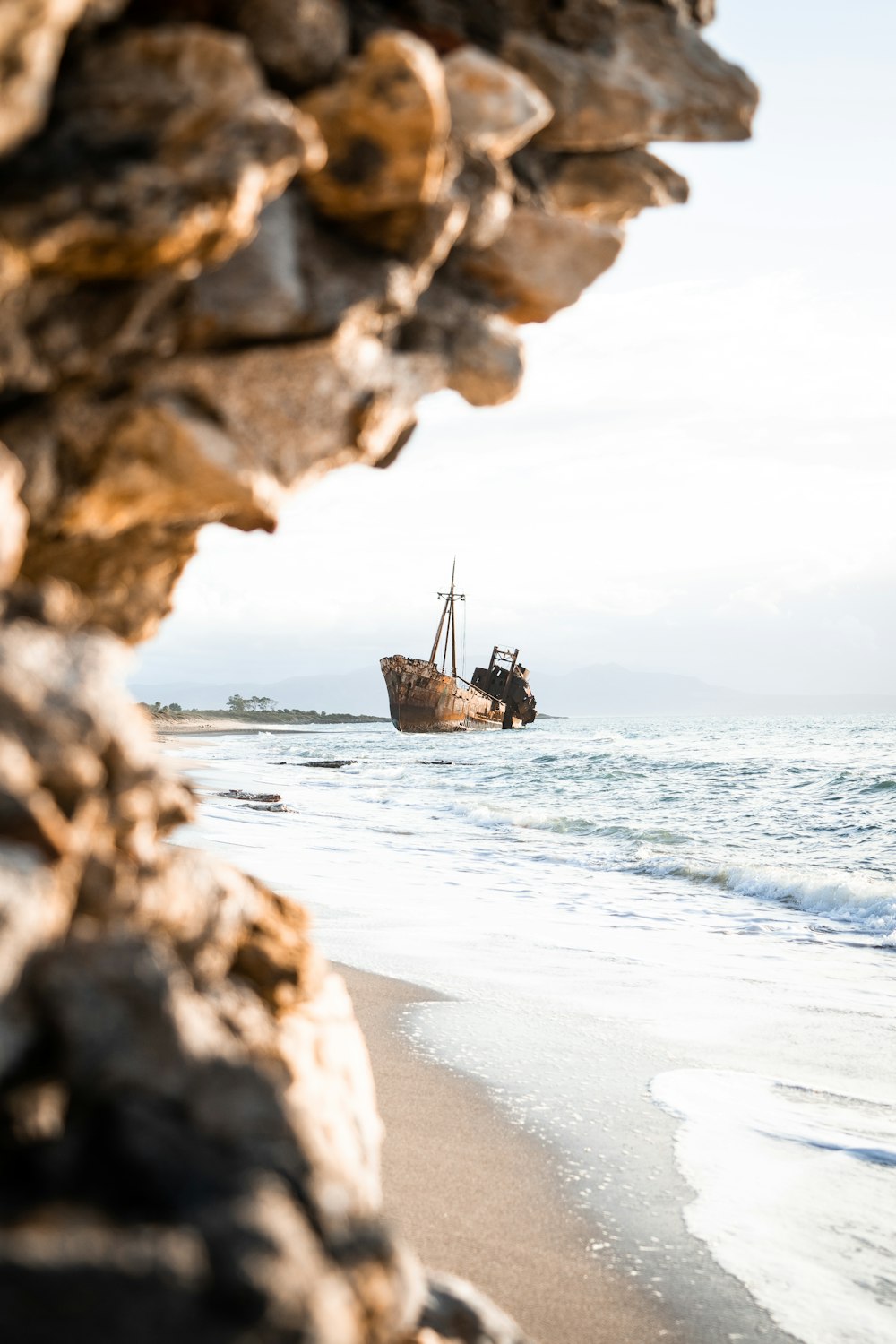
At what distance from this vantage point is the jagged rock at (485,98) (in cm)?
298

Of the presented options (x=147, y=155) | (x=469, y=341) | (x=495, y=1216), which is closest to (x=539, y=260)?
(x=469, y=341)

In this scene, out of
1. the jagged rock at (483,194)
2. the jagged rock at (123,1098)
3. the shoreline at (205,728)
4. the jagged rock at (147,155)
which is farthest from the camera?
the shoreline at (205,728)

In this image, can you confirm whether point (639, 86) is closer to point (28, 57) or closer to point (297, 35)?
point (297, 35)

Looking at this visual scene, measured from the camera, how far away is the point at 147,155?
230cm

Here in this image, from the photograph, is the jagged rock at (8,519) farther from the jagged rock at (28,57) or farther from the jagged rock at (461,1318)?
the jagged rock at (461,1318)

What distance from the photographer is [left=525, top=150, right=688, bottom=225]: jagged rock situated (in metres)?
3.66

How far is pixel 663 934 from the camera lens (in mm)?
9906

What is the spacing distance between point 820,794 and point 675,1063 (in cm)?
1895

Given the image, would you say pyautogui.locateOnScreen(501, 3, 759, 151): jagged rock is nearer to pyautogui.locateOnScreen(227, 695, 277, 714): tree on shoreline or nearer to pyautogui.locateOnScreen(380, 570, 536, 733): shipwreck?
pyautogui.locateOnScreen(380, 570, 536, 733): shipwreck

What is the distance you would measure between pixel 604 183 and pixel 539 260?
50cm

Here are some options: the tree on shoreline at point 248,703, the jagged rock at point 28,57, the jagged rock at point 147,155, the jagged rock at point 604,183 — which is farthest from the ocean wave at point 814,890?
the tree on shoreline at point 248,703

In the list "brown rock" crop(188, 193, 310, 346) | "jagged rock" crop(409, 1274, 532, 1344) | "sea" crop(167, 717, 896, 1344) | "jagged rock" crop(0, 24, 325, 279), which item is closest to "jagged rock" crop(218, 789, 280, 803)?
"sea" crop(167, 717, 896, 1344)

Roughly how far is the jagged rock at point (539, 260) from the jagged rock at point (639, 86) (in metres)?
0.30

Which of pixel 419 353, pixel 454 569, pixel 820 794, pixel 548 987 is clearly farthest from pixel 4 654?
pixel 454 569
